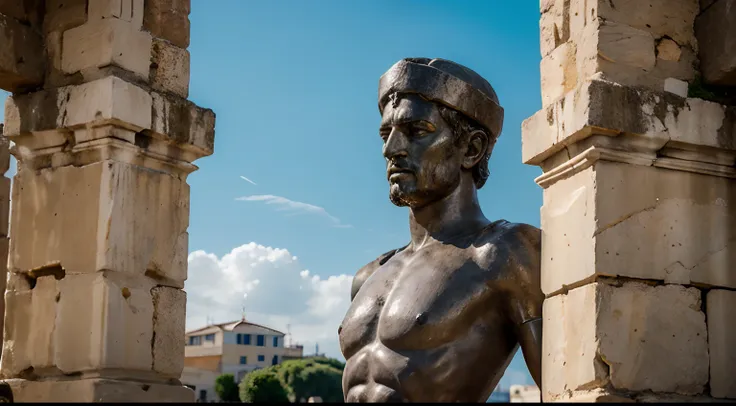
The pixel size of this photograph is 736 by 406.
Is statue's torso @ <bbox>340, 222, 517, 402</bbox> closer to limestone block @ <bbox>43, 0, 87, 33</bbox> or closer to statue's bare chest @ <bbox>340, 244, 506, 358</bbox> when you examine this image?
statue's bare chest @ <bbox>340, 244, 506, 358</bbox>

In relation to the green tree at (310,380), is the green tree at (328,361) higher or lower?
higher

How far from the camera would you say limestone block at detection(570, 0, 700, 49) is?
207 inches

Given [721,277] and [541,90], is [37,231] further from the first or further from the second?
[721,277]

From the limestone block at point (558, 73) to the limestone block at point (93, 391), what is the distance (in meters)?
2.89

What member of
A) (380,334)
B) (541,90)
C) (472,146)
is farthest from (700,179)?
(380,334)

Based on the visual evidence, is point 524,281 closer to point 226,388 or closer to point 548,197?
point 548,197

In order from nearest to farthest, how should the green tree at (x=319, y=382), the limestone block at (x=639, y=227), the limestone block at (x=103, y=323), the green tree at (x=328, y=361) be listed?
the limestone block at (x=639, y=227), the limestone block at (x=103, y=323), the green tree at (x=319, y=382), the green tree at (x=328, y=361)

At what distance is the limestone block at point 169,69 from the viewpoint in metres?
7.20

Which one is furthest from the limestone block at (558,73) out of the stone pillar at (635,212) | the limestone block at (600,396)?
the limestone block at (600,396)

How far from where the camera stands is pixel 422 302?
5.80 metres

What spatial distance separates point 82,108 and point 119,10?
673mm

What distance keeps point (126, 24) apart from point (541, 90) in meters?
→ 2.83

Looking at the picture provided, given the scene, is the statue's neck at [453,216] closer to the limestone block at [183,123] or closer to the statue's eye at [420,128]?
the statue's eye at [420,128]

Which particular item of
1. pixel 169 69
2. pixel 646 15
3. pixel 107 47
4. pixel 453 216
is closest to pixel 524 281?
pixel 453 216
